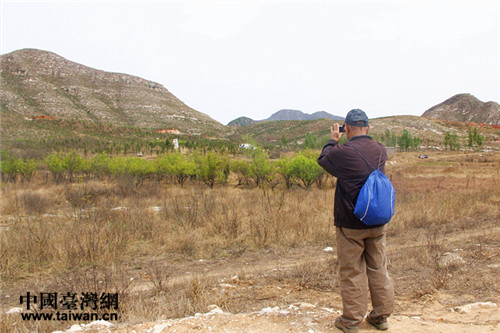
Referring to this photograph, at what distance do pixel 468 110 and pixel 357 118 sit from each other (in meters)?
174

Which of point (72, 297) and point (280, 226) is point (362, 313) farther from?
point (280, 226)

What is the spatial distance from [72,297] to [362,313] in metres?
3.32

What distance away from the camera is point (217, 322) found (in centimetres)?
288

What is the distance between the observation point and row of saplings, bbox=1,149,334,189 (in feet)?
58.4

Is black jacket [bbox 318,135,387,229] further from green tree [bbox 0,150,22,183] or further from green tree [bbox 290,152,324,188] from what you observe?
green tree [bbox 0,150,22,183]

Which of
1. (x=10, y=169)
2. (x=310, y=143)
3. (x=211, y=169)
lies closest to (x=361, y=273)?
(x=211, y=169)

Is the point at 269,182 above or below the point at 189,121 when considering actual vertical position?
below

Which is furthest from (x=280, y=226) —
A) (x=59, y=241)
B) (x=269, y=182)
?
(x=269, y=182)

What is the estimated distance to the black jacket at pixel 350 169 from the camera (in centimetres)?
268

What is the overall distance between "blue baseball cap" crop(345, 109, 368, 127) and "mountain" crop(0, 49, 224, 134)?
206 feet

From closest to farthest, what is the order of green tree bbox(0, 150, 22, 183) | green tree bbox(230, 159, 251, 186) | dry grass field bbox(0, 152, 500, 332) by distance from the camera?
dry grass field bbox(0, 152, 500, 332) < green tree bbox(0, 150, 22, 183) < green tree bbox(230, 159, 251, 186)

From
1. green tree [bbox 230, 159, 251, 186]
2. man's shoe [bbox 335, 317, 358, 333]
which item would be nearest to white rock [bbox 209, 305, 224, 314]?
man's shoe [bbox 335, 317, 358, 333]

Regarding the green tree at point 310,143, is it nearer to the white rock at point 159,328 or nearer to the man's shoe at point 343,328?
the man's shoe at point 343,328

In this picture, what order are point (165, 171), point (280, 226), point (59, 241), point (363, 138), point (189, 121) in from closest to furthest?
point (363, 138)
point (59, 241)
point (280, 226)
point (165, 171)
point (189, 121)
